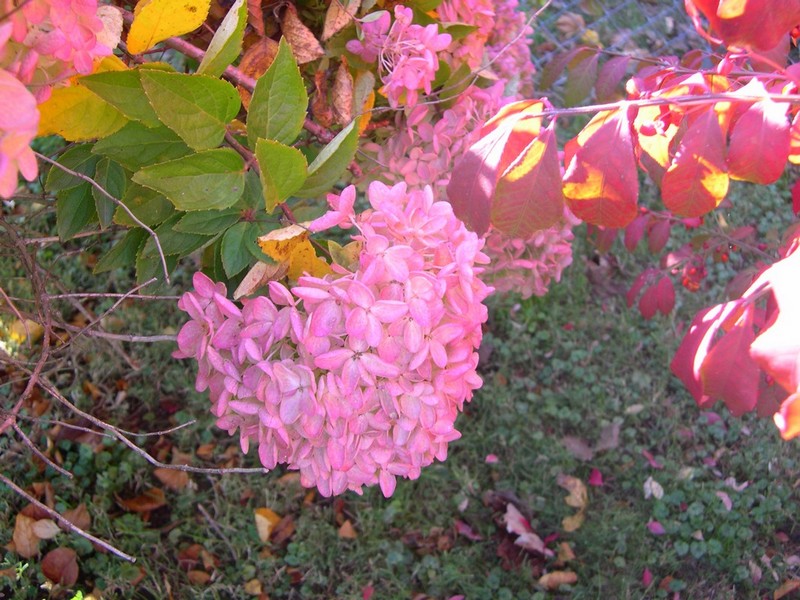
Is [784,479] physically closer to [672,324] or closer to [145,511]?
[672,324]

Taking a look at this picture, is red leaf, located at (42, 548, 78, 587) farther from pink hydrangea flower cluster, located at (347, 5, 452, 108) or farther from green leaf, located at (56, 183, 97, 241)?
pink hydrangea flower cluster, located at (347, 5, 452, 108)

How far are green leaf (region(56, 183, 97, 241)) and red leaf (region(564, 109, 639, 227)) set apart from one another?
0.81m

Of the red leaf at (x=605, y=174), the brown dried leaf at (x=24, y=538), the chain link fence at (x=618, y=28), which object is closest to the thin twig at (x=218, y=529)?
the brown dried leaf at (x=24, y=538)

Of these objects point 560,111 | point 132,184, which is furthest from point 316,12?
point 560,111

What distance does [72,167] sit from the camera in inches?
46.2

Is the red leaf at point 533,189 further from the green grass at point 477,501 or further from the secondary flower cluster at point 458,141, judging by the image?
the green grass at point 477,501

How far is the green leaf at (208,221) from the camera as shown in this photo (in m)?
1.02

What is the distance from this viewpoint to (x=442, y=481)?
208cm

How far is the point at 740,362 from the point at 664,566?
1.25 meters

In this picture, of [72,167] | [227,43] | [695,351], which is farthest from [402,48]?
[695,351]

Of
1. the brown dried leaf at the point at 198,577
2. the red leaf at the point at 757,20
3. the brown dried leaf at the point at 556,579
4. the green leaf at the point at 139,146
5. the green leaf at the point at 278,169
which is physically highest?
the red leaf at the point at 757,20

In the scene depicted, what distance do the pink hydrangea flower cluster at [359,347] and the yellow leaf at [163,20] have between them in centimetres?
29

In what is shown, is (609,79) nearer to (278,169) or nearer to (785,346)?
(278,169)

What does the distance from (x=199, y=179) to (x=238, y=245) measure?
0.12 metres
